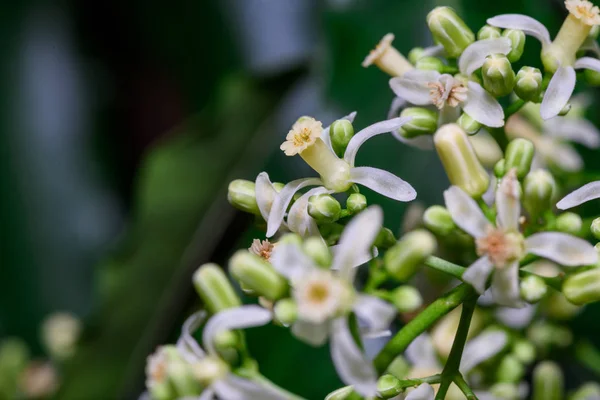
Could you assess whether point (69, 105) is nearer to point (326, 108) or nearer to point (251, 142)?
point (251, 142)

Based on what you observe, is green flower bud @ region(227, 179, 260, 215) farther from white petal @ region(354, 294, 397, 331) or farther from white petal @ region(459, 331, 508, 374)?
white petal @ region(459, 331, 508, 374)

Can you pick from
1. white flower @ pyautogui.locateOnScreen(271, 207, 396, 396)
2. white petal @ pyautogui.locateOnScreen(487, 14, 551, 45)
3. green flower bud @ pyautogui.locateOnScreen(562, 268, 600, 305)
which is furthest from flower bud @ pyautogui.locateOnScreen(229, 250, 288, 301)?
white petal @ pyautogui.locateOnScreen(487, 14, 551, 45)

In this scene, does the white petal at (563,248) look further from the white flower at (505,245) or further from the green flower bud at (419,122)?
the green flower bud at (419,122)

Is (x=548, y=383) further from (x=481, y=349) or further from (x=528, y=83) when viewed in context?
(x=528, y=83)

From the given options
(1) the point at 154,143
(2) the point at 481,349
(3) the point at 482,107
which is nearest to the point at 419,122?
(3) the point at 482,107

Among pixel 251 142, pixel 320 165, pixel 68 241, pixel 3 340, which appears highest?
pixel 320 165

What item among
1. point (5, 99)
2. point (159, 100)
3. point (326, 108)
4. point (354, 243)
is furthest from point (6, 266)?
point (354, 243)

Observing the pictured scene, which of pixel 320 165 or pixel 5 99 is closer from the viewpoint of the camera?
pixel 320 165
